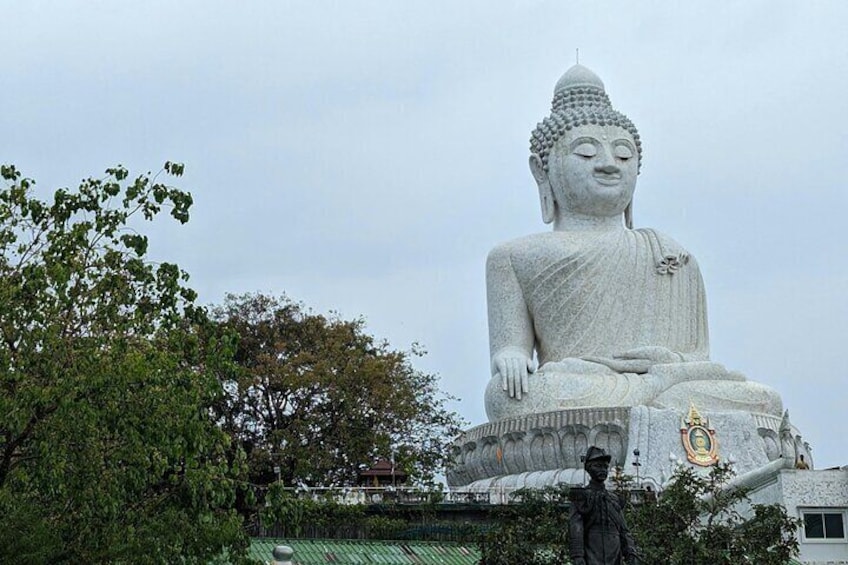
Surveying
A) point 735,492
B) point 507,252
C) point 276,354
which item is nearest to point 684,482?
point 735,492

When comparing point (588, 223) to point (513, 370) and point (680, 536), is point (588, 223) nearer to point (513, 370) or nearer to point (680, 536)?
point (513, 370)

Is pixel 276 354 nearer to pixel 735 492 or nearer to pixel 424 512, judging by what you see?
pixel 424 512

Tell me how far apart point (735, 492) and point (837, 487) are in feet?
10.3

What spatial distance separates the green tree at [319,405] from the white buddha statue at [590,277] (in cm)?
472

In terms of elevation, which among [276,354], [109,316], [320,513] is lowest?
[320,513]

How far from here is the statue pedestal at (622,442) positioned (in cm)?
1836

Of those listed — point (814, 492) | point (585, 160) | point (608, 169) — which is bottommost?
point (814, 492)

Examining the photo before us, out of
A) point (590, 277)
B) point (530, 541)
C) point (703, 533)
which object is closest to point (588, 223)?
point (590, 277)

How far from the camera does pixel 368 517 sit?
16172mm

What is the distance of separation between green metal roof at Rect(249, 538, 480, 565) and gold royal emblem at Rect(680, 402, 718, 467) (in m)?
4.50

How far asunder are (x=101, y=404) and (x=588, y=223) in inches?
510

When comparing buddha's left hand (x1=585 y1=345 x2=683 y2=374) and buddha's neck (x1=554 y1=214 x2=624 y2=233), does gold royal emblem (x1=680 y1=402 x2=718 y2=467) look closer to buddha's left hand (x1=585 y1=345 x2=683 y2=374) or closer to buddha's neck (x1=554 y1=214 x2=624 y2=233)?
buddha's left hand (x1=585 y1=345 x2=683 y2=374)

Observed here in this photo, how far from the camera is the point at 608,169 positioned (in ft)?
70.8

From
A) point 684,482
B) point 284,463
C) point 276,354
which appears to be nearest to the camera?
point 684,482
